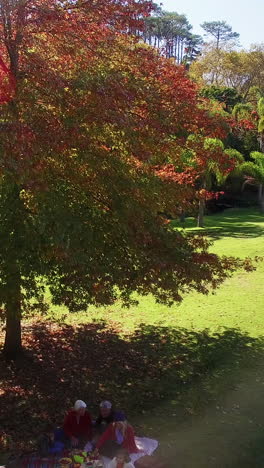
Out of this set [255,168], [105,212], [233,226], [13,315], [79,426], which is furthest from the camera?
[255,168]

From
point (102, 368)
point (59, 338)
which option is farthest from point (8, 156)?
point (59, 338)

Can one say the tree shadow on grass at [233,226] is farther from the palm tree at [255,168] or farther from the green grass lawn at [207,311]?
the green grass lawn at [207,311]

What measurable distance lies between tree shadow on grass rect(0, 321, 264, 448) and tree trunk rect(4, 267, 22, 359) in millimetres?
231

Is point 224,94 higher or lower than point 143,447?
higher

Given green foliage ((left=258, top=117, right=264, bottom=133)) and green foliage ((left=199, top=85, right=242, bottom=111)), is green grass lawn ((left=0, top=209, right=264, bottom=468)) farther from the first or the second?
green foliage ((left=199, top=85, right=242, bottom=111))

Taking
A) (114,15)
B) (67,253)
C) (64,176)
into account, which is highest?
(114,15)

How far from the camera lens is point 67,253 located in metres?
4.87

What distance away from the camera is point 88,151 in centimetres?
562

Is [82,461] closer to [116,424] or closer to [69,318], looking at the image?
[116,424]

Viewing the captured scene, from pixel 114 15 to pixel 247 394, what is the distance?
601cm

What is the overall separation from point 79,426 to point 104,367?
2.80 meters

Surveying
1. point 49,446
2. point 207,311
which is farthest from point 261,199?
point 49,446

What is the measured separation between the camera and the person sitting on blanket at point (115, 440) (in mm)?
5336

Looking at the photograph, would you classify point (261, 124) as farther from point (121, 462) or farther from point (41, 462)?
point (41, 462)
